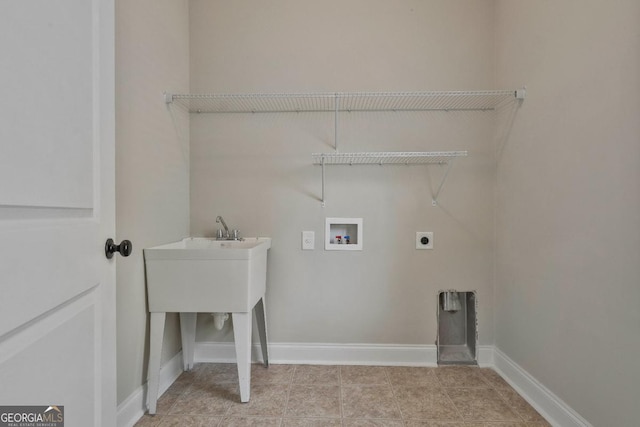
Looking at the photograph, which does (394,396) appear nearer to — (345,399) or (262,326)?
(345,399)

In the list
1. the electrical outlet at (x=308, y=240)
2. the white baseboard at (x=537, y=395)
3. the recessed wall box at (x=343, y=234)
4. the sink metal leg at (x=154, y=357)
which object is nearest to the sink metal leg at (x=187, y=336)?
the sink metal leg at (x=154, y=357)

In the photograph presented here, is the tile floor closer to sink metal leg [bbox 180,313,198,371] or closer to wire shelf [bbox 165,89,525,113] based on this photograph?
sink metal leg [bbox 180,313,198,371]

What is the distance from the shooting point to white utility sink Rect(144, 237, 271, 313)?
1.42 m

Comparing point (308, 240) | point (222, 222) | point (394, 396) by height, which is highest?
point (222, 222)

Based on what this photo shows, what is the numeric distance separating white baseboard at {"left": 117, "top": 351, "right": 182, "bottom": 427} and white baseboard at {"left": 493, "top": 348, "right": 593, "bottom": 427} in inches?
75.1

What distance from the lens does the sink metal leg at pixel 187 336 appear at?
1757 millimetres

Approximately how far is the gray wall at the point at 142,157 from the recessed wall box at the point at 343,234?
2.99 feet

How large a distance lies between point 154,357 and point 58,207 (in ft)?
3.38

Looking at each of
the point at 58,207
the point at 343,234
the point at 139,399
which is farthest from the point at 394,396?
the point at 58,207

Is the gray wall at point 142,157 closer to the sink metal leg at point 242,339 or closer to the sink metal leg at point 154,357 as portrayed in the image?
the sink metal leg at point 154,357

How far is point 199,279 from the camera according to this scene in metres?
1.42

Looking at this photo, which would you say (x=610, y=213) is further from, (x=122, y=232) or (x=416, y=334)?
(x=122, y=232)

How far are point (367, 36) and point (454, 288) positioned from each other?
5.56 feet

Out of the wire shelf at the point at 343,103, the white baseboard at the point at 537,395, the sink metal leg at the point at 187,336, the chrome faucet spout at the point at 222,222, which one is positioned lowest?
the white baseboard at the point at 537,395
